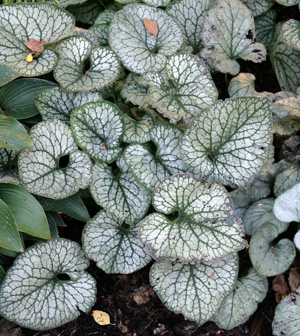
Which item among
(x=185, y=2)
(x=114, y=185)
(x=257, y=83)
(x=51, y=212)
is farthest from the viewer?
(x=257, y=83)

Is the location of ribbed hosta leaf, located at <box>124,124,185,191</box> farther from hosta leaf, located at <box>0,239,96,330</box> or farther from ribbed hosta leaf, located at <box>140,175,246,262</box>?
hosta leaf, located at <box>0,239,96,330</box>

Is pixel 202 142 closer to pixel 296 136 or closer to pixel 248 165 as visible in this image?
pixel 248 165

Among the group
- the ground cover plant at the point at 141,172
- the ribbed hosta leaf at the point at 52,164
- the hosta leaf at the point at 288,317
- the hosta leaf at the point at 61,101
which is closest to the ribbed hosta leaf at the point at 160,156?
the ground cover plant at the point at 141,172

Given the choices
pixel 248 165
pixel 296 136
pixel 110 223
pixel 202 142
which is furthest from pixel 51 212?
pixel 296 136

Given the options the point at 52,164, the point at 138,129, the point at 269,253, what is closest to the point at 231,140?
the point at 138,129

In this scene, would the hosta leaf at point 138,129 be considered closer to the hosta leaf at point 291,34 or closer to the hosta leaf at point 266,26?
the hosta leaf at point 291,34
